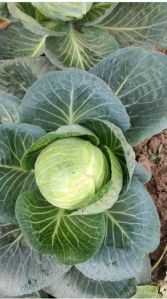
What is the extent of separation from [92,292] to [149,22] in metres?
0.72

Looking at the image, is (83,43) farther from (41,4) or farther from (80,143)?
(80,143)

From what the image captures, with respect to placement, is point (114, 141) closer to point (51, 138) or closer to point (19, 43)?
point (51, 138)

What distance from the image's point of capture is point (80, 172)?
102 cm

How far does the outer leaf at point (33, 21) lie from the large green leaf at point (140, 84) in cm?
18

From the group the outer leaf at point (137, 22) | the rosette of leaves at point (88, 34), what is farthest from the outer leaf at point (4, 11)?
the outer leaf at point (137, 22)

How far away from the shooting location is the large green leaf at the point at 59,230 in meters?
1.13

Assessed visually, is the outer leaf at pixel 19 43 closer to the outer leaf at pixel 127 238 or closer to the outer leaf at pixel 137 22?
the outer leaf at pixel 137 22

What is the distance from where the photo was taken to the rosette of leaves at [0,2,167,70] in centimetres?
138

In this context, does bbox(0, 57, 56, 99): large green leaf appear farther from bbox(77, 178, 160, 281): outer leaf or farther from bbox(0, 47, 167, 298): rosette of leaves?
bbox(77, 178, 160, 281): outer leaf

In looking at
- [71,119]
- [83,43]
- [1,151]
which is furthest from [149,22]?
→ [1,151]

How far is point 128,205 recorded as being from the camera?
47.8 inches

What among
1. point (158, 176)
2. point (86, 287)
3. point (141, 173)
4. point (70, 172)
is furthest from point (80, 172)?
point (158, 176)

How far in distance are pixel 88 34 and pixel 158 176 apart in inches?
18.3

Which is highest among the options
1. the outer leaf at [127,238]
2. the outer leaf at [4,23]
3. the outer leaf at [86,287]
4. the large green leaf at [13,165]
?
the outer leaf at [4,23]
